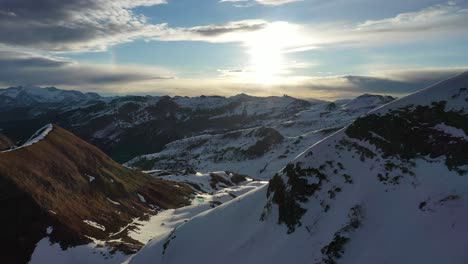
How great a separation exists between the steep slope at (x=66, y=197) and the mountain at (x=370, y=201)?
98.4 ft

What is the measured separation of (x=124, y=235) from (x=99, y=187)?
22.3 meters

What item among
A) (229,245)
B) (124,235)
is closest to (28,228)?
(124,235)

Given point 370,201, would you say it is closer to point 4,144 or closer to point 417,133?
point 417,133

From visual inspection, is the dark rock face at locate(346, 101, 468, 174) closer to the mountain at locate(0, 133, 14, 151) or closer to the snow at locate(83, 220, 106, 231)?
the snow at locate(83, 220, 106, 231)

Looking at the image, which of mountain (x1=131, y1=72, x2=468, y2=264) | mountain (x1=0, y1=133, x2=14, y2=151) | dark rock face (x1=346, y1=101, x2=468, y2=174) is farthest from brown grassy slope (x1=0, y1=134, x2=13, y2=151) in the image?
dark rock face (x1=346, y1=101, x2=468, y2=174)

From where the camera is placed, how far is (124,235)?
Result: 229ft

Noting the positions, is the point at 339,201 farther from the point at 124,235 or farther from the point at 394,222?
the point at 124,235

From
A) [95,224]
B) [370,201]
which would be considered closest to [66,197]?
[95,224]

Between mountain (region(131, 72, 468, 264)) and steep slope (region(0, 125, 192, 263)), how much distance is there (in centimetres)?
2999

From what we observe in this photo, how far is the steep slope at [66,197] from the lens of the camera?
5966 cm

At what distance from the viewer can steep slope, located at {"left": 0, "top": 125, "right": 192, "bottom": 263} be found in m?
59.7

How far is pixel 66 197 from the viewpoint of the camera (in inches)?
2889

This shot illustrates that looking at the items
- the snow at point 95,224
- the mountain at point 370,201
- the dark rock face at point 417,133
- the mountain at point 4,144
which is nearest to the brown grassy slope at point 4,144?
the mountain at point 4,144

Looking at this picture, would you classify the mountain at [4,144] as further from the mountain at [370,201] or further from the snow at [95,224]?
the mountain at [370,201]
